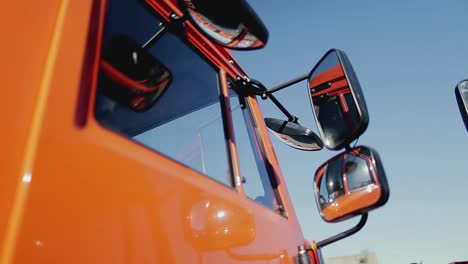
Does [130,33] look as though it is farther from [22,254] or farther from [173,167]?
[22,254]

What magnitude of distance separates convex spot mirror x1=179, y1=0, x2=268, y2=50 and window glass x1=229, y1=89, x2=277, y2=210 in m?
0.61

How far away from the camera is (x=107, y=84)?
2.83 feet

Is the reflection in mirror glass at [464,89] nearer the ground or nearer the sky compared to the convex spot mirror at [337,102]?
nearer the sky

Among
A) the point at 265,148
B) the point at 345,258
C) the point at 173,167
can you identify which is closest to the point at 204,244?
the point at 173,167

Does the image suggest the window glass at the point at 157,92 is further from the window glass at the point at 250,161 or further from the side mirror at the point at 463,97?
the side mirror at the point at 463,97

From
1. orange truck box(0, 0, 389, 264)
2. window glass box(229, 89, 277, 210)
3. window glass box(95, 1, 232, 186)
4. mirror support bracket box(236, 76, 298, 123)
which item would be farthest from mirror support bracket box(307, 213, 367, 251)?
mirror support bracket box(236, 76, 298, 123)

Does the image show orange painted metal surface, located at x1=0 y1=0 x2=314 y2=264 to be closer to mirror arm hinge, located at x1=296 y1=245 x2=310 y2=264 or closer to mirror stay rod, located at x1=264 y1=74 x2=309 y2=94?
mirror arm hinge, located at x1=296 y1=245 x2=310 y2=264

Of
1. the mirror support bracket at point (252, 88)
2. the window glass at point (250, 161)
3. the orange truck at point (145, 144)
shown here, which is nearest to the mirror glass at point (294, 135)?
the mirror support bracket at point (252, 88)

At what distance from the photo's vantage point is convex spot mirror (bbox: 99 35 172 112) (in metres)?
0.89

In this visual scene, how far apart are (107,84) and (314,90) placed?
0.84 m

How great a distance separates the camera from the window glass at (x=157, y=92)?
91 centimetres

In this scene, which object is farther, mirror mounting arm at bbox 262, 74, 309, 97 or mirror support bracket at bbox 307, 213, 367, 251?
mirror mounting arm at bbox 262, 74, 309, 97

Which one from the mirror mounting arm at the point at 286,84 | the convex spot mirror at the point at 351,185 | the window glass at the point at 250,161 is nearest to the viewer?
the convex spot mirror at the point at 351,185

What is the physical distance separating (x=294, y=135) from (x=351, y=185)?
88cm
